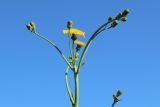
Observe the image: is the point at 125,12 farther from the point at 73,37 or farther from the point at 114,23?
the point at 73,37

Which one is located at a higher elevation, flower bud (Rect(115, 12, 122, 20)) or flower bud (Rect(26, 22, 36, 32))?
flower bud (Rect(26, 22, 36, 32))

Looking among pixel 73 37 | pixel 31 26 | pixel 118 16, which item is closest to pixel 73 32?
pixel 73 37

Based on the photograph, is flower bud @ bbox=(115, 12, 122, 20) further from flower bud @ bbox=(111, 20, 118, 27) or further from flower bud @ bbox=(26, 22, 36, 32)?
flower bud @ bbox=(26, 22, 36, 32)

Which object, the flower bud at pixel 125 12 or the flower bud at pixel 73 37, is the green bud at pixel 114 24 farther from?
the flower bud at pixel 73 37

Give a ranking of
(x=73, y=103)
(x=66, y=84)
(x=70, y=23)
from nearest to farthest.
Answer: (x=73, y=103) < (x=66, y=84) < (x=70, y=23)

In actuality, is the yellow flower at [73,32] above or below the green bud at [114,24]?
above

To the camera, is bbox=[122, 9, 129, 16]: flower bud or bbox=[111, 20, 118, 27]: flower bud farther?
bbox=[111, 20, 118, 27]: flower bud

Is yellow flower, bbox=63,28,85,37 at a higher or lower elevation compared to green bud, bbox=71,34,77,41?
higher

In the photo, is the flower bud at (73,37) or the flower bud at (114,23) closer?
the flower bud at (114,23)

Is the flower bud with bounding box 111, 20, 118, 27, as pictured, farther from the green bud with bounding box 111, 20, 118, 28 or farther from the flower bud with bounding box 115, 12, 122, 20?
the flower bud with bounding box 115, 12, 122, 20

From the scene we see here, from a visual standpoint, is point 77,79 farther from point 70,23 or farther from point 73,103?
point 70,23

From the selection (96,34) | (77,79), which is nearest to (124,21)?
(96,34)
